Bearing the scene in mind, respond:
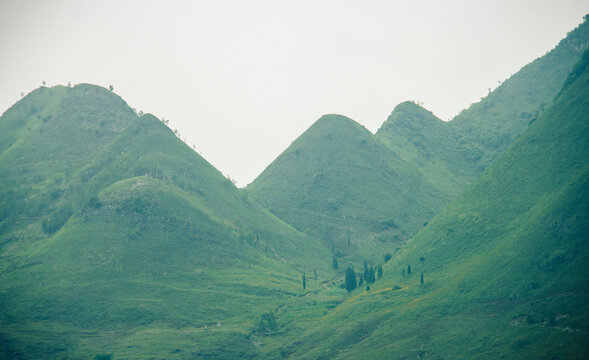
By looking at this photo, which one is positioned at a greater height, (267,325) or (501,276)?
(501,276)

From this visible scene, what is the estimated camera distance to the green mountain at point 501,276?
12081cm

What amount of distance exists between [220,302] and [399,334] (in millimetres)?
69203

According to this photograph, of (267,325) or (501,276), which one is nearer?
(501,276)

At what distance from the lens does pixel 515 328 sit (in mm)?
122375

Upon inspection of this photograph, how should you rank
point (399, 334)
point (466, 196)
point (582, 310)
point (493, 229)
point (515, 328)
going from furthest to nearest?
point (466, 196)
point (493, 229)
point (399, 334)
point (515, 328)
point (582, 310)

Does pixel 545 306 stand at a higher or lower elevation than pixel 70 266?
lower

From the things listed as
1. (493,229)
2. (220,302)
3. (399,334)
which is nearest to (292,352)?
(399,334)

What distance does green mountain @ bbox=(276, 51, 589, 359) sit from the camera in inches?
4756

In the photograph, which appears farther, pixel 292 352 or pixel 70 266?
pixel 70 266

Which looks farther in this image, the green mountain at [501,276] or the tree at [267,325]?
the tree at [267,325]

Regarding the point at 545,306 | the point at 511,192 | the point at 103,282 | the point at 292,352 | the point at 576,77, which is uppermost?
the point at 576,77

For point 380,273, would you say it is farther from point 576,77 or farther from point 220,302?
point 576,77

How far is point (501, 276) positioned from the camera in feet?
467

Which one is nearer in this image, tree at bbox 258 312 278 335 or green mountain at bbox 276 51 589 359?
green mountain at bbox 276 51 589 359
